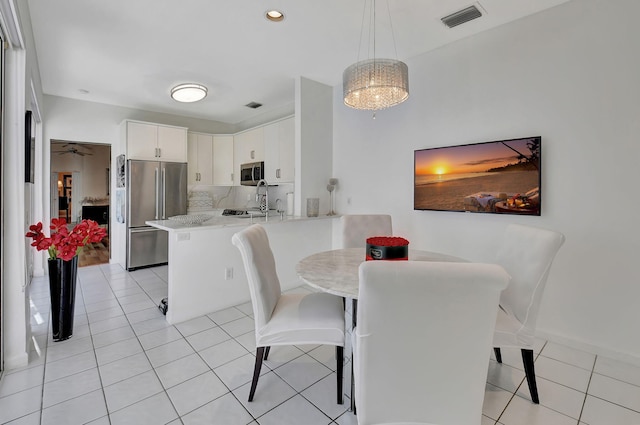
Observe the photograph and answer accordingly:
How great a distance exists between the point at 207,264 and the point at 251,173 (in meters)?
2.44

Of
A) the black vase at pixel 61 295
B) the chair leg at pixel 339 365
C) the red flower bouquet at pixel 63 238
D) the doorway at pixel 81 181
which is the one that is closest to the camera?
the chair leg at pixel 339 365

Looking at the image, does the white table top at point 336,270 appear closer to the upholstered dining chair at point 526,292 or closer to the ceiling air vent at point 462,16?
the upholstered dining chair at point 526,292

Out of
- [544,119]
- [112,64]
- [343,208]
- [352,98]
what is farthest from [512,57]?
[112,64]

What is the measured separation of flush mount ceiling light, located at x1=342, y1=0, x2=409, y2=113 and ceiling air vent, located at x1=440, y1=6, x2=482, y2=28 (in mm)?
712

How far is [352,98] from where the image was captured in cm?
222

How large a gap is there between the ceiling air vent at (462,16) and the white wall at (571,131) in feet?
1.02

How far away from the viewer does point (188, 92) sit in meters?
3.68

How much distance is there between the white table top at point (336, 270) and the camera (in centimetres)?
148

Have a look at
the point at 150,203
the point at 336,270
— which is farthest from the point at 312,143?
the point at 150,203

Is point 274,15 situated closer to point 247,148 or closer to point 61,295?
point 61,295

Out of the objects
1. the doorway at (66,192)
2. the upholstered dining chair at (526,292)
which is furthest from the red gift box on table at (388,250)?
the doorway at (66,192)

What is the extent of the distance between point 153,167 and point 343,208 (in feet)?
10.4

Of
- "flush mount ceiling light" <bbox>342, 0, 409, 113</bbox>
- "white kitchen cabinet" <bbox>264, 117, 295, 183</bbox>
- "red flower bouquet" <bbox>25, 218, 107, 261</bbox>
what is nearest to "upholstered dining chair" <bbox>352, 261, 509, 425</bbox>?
"flush mount ceiling light" <bbox>342, 0, 409, 113</bbox>

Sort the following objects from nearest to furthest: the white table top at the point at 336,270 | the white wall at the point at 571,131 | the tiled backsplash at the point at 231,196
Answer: the white table top at the point at 336,270 < the white wall at the point at 571,131 < the tiled backsplash at the point at 231,196
